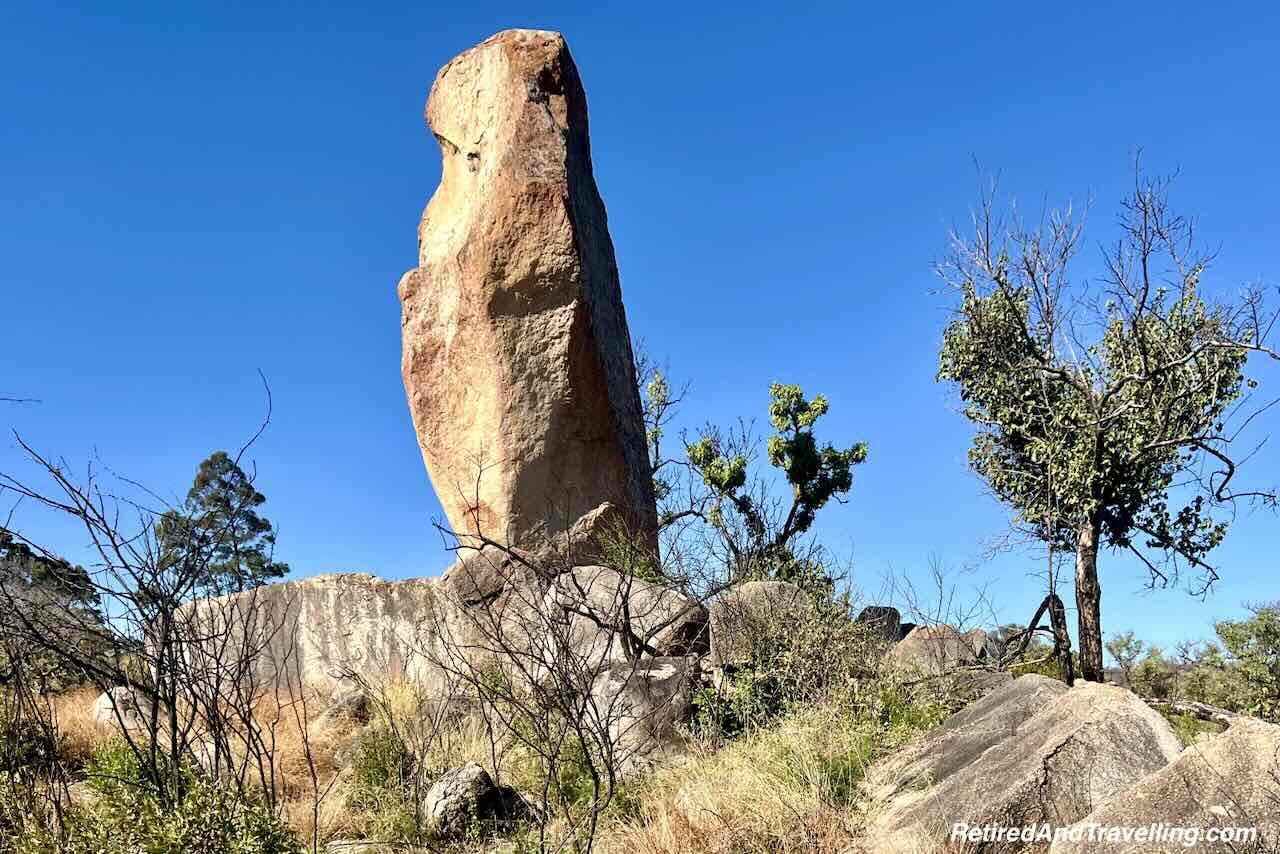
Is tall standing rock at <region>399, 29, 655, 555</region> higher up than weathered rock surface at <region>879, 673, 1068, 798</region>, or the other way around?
tall standing rock at <region>399, 29, 655, 555</region>

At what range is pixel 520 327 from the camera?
40.9ft

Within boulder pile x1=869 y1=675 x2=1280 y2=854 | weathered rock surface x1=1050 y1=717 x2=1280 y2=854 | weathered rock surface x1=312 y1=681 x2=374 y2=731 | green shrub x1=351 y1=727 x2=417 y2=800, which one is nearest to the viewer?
weathered rock surface x1=1050 y1=717 x2=1280 y2=854

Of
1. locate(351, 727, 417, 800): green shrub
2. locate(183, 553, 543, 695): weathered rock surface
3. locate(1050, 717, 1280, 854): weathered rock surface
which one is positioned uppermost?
locate(183, 553, 543, 695): weathered rock surface

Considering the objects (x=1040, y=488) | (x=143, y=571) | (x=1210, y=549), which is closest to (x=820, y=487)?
(x=1040, y=488)

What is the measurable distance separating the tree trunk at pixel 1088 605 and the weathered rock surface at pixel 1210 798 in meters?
7.27

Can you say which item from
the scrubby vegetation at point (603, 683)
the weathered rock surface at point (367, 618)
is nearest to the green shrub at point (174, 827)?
the scrubby vegetation at point (603, 683)

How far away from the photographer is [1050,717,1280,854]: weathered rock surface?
417 centimetres

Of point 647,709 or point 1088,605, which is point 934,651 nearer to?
point 1088,605

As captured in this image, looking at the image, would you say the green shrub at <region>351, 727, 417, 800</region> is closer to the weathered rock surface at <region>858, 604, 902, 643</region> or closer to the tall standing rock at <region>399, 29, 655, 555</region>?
the tall standing rock at <region>399, 29, 655, 555</region>

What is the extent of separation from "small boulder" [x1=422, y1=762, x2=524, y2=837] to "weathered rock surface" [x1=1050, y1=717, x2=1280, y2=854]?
14.3ft

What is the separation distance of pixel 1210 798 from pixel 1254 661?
938cm

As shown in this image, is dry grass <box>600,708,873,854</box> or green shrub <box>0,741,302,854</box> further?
dry grass <box>600,708,873,854</box>

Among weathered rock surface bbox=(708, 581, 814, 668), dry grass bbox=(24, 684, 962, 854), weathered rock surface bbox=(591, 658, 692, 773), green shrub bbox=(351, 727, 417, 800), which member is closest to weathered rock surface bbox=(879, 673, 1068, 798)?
dry grass bbox=(24, 684, 962, 854)

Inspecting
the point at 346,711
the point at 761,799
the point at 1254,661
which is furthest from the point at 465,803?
the point at 1254,661
